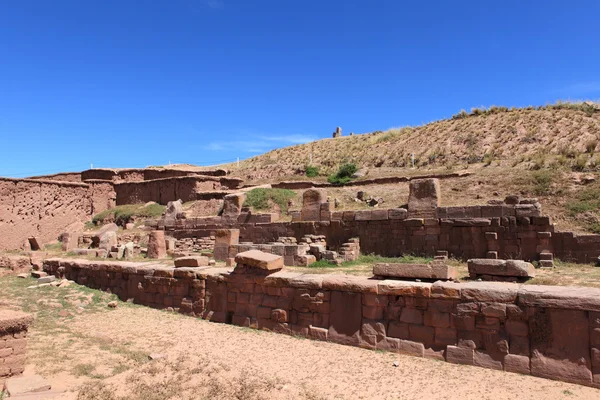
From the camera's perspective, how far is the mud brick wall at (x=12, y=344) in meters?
5.09

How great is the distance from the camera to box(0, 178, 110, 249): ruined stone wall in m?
21.2

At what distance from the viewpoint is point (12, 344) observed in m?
5.15

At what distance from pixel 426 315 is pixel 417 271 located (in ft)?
3.04

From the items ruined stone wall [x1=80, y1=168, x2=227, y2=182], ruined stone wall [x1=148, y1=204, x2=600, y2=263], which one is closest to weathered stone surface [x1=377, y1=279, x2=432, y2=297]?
ruined stone wall [x1=148, y1=204, x2=600, y2=263]

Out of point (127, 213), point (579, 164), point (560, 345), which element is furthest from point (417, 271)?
point (127, 213)

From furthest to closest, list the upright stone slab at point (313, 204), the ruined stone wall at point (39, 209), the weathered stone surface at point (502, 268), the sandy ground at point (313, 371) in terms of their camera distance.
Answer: the ruined stone wall at point (39, 209)
the upright stone slab at point (313, 204)
the weathered stone surface at point (502, 268)
the sandy ground at point (313, 371)

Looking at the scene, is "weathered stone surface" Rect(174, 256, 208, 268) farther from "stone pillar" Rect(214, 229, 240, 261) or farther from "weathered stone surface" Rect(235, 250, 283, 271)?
"stone pillar" Rect(214, 229, 240, 261)

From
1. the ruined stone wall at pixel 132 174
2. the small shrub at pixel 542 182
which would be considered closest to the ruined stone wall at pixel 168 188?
the ruined stone wall at pixel 132 174

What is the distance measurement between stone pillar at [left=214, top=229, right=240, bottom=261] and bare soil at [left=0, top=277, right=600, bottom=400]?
19.2ft

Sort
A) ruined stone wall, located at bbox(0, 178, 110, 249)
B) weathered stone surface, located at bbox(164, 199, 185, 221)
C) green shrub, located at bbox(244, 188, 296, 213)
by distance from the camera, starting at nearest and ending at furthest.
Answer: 1. weathered stone surface, located at bbox(164, 199, 185, 221)
2. green shrub, located at bbox(244, 188, 296, 213)
3. ruined stone wall, located at bbox(0, 178, 110, 249)

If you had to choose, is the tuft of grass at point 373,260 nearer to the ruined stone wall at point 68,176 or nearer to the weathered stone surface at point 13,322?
the weathered stone surface at point 13,322

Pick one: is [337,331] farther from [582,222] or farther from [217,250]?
[582,222]

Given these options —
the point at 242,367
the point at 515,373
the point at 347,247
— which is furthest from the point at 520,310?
the point at 347,247

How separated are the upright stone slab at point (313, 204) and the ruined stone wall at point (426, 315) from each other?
667 centimetres
